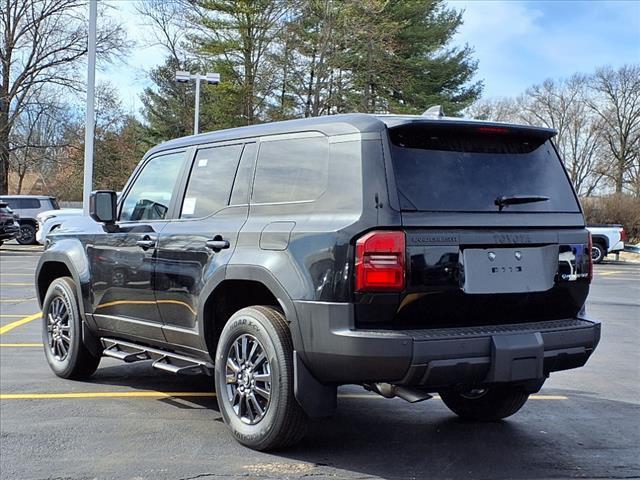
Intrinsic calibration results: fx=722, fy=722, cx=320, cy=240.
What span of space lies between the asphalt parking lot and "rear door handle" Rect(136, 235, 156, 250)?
118cm

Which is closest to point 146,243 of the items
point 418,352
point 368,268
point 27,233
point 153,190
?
point 153,190

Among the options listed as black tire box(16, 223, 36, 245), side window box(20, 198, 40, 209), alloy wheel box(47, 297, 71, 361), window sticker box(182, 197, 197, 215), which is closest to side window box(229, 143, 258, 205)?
window sticker box(182, 197, 197, 215)

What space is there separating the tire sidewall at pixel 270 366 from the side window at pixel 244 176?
0.75 meters

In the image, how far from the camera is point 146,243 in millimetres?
5168

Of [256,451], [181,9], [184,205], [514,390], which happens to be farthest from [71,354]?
[181,9]

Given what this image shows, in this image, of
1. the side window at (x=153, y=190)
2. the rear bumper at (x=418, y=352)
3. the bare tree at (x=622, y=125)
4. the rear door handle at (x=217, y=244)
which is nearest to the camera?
the rear bumper at (x=418, y=352)

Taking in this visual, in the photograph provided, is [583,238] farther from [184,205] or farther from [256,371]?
[184,205]

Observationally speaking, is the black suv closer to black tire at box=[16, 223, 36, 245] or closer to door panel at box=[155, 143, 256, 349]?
door panel at box=[155, 143, 256, 349]

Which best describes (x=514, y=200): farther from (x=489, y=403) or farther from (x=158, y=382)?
(x=158, y=382)

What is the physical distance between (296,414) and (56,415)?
6.49 ft

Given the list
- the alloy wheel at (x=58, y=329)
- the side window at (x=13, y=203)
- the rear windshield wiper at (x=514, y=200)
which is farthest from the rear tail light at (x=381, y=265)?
the side window at (x=13, y=203)

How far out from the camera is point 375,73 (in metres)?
31.4

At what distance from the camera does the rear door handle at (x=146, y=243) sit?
5.12 m

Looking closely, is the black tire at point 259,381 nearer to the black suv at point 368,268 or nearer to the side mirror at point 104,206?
the black suv at point 368,268
